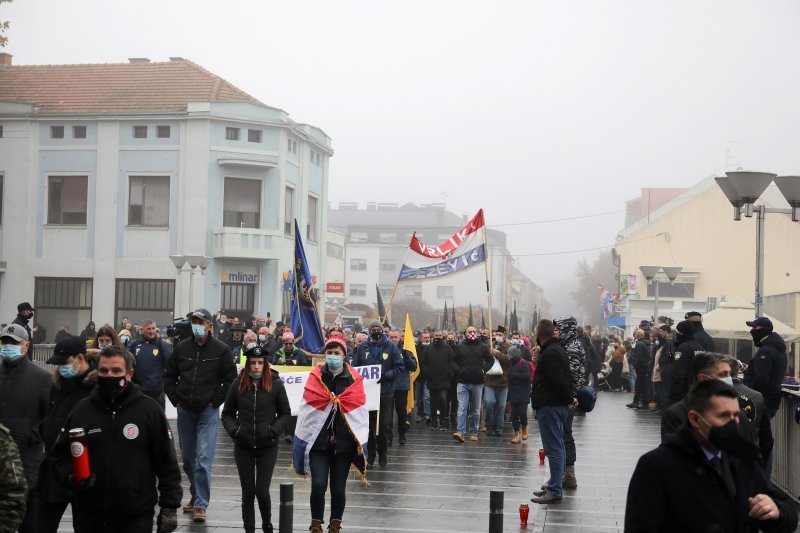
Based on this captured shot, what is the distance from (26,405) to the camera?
8609 millimetres

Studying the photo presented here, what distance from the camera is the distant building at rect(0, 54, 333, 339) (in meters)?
41.4

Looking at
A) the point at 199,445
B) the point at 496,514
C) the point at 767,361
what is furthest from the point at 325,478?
the point at 767,361


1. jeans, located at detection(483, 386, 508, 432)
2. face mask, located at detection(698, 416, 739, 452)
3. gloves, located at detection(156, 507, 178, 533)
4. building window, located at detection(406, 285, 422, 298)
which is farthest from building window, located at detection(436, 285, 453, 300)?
face mask, located at detection(698, 416, 739, 452)

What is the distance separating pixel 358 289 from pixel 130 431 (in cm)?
11197

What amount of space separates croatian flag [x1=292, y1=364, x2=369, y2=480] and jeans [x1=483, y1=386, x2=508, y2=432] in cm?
1029

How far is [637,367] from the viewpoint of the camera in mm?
29172

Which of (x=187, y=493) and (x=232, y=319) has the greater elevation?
(x=232, y=319)

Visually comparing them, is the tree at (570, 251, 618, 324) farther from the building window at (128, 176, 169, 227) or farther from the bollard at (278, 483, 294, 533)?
the bollard at (278, 483, 294, 533)

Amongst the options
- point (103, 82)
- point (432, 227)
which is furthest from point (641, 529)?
point (432, 227)

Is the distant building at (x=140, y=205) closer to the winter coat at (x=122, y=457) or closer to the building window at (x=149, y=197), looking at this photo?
the building window at (x=149, y=197)

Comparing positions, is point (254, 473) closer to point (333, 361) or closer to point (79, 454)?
point (333, 361)

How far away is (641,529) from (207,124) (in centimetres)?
3800

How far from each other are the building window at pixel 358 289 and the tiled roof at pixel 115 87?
2845 inches

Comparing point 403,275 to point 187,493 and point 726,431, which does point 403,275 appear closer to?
point 187,493
